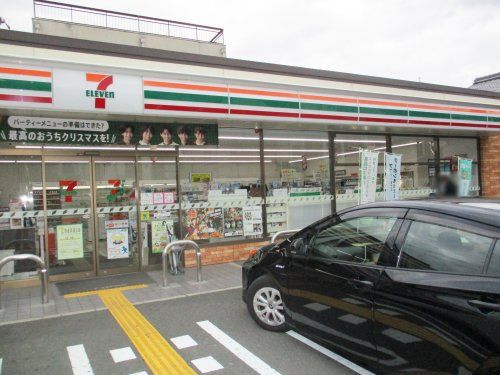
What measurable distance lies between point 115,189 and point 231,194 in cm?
246

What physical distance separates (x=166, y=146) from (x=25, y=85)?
2881mm

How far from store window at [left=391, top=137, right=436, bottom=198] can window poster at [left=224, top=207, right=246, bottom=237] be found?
193 inches

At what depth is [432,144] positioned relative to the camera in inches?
472

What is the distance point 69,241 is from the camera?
7.52 meters

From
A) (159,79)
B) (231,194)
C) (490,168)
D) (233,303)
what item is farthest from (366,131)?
(233,303)

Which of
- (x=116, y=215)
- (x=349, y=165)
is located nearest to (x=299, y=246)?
(x=116, y=215)

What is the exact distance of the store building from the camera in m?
6.65

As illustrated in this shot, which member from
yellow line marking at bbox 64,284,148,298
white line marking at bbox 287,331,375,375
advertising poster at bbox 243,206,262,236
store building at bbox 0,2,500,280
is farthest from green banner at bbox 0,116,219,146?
white line marking at bbox 287,331,375,375

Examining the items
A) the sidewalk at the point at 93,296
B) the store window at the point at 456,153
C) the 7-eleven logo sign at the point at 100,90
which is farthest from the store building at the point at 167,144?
the store window at the point at 456,153

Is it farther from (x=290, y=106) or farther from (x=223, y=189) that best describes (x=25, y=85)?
(x=290, y=106)

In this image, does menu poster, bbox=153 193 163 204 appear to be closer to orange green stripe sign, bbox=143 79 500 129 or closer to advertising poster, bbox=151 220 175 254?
advertising poster, bbox=151 220 175 254

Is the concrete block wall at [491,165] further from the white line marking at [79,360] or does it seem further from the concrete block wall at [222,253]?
the white line marking at [79,360]

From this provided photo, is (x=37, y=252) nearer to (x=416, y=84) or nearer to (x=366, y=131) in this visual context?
(x=366, y=131)

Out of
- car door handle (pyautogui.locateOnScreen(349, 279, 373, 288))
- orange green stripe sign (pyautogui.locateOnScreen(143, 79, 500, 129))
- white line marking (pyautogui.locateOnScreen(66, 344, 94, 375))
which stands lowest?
white line marking (pyautogui.locateOnScreen(66, 344, 94, 375))
